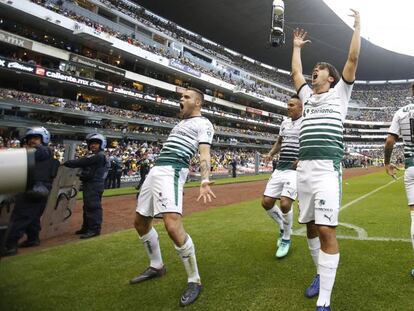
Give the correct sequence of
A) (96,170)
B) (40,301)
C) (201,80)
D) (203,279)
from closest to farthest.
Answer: (40,301)
(203,279)
(96,170)
(201,80)

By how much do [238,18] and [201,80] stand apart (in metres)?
11.2

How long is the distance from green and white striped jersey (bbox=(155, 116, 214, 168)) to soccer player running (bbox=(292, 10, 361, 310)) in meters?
1.03

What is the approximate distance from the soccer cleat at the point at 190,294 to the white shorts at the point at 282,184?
6.72 feet

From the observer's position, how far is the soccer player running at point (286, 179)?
15.9 feet

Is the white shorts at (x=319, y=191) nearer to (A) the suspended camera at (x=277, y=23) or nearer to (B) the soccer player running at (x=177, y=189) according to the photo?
(B) the soccer player running at (x=177, y=189)

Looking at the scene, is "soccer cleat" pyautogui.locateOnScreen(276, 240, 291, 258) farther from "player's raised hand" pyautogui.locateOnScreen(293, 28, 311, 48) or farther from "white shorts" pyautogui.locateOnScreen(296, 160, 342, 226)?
"player's raised hand" pyautogui.locateOnScreen(293, 28, 311, 48)

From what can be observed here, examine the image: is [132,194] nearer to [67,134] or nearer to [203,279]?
[203,279]

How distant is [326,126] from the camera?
3219mm

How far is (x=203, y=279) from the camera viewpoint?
3.83m

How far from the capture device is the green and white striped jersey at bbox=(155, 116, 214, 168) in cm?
371

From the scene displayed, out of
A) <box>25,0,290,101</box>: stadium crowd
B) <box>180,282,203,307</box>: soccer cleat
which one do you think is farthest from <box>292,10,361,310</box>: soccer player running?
<box>25,0,290,101</box>: stadium crowd

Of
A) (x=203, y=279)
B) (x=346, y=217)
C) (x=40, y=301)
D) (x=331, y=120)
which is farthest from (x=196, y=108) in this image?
(x=346, y=217)

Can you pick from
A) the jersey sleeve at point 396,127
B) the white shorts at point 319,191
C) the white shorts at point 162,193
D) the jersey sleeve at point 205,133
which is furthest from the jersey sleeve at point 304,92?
the white shorts at point 162,193

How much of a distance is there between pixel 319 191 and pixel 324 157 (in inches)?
12.8
